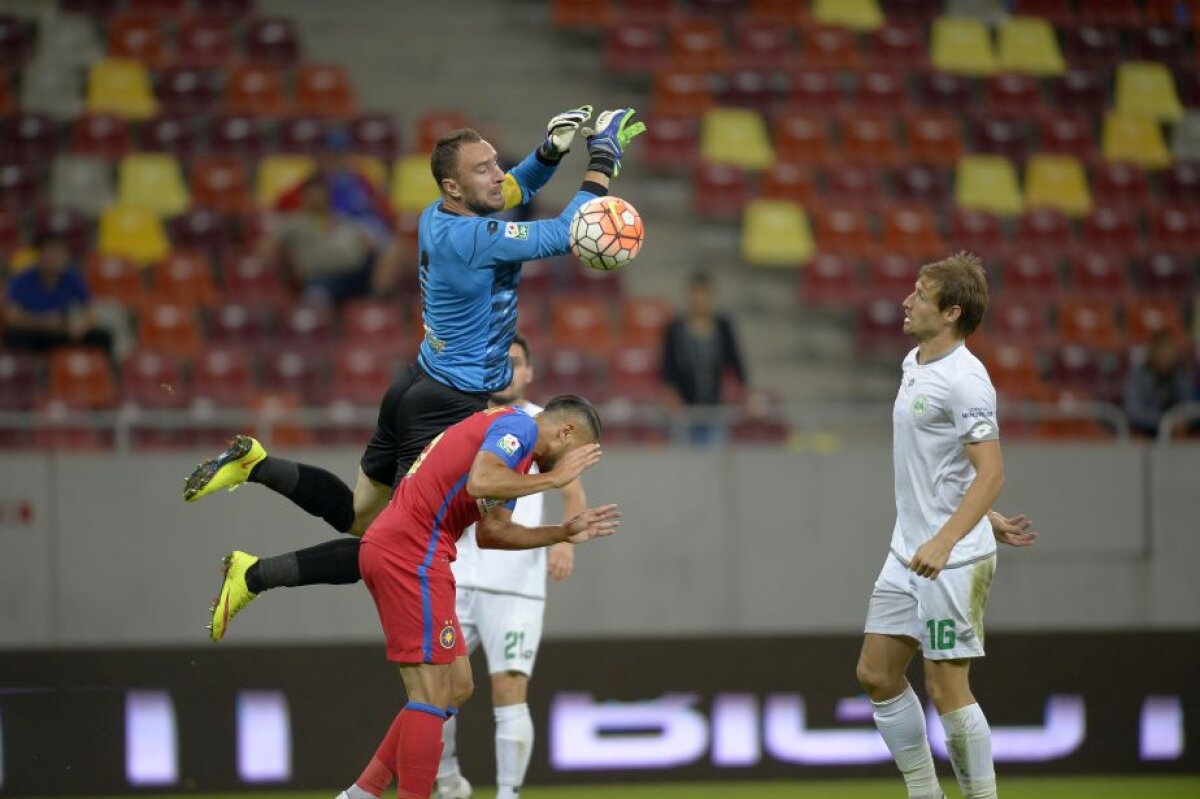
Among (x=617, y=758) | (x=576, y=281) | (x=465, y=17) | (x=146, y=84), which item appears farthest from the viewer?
(x=465, y=17)

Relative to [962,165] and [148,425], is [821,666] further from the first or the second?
[962,165]

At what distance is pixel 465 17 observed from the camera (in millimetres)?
15633

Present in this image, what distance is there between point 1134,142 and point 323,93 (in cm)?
717

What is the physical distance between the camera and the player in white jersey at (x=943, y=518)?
5.85 metres

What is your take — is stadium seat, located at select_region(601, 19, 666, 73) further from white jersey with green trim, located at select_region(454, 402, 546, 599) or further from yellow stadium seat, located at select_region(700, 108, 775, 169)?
white jersey with green trim, located at select_region(454, 402, 546, 599)

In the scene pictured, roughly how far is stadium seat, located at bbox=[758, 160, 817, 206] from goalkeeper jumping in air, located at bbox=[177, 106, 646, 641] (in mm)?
7711

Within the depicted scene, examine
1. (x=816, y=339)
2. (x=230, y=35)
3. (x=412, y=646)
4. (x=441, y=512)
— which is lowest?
(x=412, y=646)

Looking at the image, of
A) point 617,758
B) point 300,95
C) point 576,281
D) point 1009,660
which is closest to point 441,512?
point 617,758

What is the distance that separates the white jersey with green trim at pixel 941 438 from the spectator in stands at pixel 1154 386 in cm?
506

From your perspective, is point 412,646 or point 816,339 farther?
point 816,339

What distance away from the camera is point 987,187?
14430mm

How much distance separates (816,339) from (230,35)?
5788mm

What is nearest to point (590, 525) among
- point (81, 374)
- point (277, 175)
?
point (81, 374)

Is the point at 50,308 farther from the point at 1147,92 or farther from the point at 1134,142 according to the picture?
the point at 1147,92
